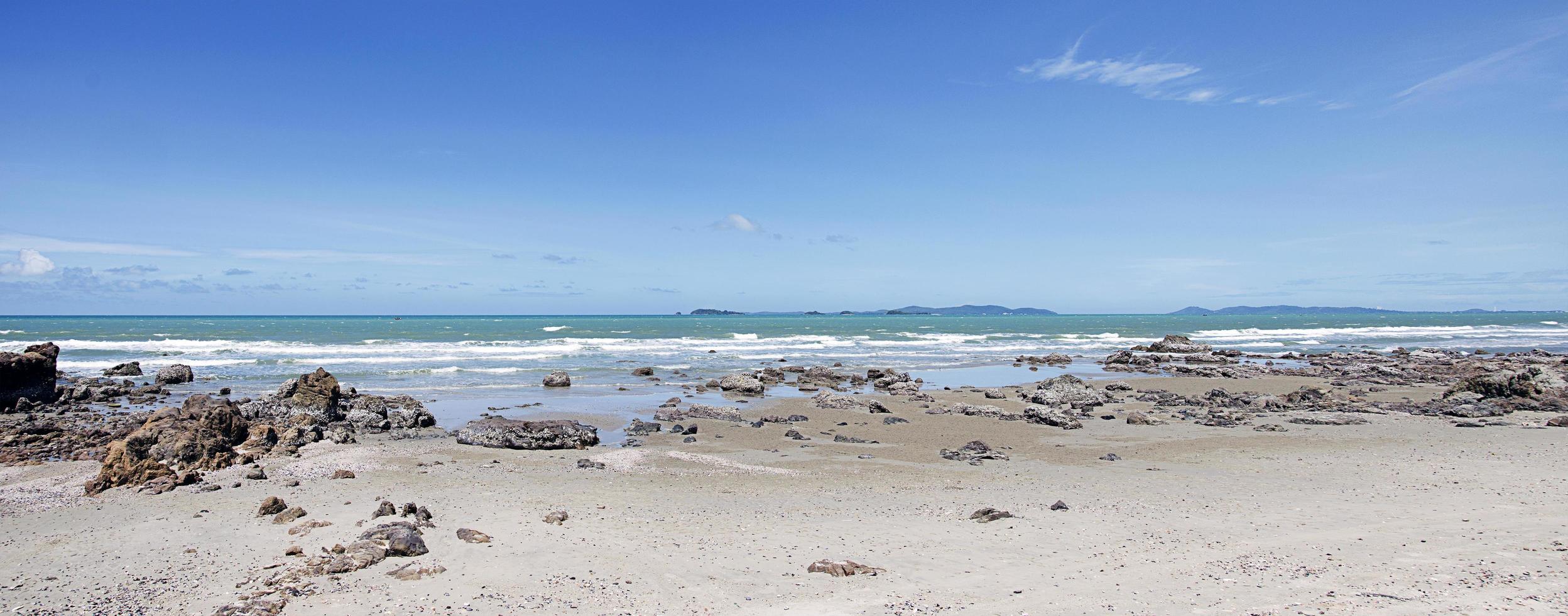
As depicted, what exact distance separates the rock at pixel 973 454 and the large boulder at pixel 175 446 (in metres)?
9.69

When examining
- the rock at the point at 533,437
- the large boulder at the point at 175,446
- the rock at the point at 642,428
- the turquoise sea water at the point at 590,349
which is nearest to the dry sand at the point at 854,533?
the large boulder at the point at 175,446

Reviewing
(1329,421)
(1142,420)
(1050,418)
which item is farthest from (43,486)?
(1329,421)

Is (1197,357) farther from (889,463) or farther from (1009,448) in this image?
(889,463)

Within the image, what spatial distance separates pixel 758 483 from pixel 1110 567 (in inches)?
175

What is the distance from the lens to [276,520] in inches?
Answer: 284

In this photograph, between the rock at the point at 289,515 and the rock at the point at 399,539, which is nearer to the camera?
the rock at the point at 399,539

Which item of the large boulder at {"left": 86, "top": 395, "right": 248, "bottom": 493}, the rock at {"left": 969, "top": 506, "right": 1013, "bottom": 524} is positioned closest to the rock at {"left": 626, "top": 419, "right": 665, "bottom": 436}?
the large boulder at {"left": 86, "top": 395, "right": 248, "bottom": 493}

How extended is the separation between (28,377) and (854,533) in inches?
800

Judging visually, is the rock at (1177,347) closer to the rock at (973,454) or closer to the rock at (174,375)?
the rock at (973,454)

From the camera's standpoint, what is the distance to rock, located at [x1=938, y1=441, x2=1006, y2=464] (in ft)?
35.8

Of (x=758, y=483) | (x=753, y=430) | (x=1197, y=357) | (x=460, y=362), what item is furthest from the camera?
(x=1197, y=357)

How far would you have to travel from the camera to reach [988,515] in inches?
285

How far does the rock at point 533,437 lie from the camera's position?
11742 millimetres

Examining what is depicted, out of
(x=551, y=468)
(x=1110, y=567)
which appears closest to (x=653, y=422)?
(x=551, y=468)
